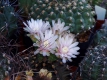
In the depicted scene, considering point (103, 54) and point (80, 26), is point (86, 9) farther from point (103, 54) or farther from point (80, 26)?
point (103, 54)

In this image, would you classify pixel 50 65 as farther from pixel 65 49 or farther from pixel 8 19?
pixel 8 19

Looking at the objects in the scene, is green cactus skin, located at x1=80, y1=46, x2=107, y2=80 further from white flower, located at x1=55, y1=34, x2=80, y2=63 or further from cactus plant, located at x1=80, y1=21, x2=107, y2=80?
white flower, located at x1=55, y1=34, x2=80, y2=63

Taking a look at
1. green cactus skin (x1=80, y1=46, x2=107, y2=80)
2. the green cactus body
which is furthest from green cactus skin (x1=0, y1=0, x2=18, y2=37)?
green cactus skin (x1=80, y1=46, x2=107, y2=80)

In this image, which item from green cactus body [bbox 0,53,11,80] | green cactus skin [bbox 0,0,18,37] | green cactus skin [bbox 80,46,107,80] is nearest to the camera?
green cactus body [bbox 0,53,11,80]

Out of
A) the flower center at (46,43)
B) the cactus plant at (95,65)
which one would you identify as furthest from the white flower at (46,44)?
the cactus plant at (95,65)

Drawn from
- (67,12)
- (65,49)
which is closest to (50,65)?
(65,49)

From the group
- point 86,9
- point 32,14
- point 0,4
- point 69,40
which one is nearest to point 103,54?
point 69,40
